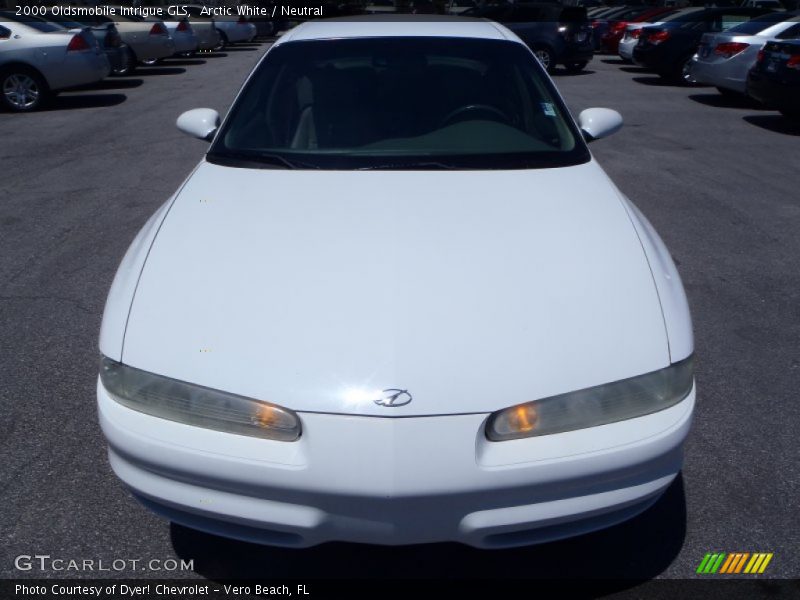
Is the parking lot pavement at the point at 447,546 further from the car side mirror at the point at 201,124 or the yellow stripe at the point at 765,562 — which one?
the car side mirror at the point at 201,124

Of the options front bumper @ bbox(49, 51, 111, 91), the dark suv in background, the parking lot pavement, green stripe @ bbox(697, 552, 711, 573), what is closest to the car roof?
the parking lot pavement

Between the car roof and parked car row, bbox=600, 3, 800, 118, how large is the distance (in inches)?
305

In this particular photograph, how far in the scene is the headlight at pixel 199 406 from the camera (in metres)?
2.38

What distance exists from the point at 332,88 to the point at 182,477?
2.24 meters

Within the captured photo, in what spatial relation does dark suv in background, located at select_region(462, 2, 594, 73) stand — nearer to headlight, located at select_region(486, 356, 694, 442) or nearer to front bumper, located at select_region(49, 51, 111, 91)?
front bumper, located at select_region(49, 51, 111, 91)

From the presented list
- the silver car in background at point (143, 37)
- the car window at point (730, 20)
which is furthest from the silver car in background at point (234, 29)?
the car window at point (730, 20)

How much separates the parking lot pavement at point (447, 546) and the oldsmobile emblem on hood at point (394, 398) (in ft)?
2.76

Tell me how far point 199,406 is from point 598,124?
284 cm

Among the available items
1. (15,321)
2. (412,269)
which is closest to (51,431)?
(15,321)

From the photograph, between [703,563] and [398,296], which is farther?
[703,563]

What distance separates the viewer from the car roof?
14.1ft

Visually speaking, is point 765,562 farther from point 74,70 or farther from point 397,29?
point 74,70

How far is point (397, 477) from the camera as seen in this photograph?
2.26 meters

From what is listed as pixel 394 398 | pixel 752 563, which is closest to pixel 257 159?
pixel 394 398
